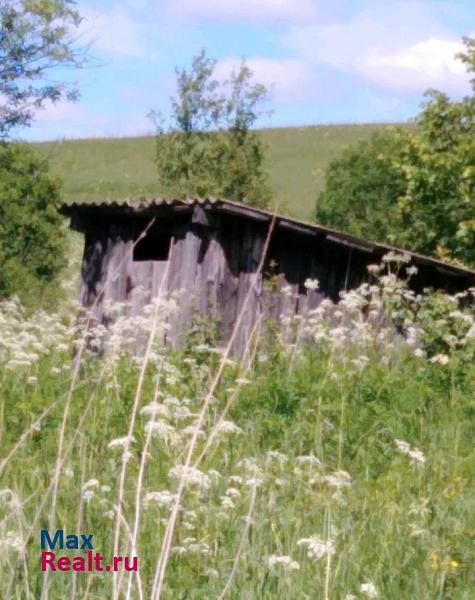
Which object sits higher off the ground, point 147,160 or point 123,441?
point 147,160

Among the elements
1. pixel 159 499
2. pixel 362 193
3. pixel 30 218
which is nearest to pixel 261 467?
pixel 159 499

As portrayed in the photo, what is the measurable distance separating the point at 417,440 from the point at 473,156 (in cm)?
1529

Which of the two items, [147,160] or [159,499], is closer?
[159,499]

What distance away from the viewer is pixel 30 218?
2791cm

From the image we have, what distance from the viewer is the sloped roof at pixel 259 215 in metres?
14.2

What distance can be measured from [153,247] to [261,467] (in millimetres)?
12436

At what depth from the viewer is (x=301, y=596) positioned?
12.6 feet

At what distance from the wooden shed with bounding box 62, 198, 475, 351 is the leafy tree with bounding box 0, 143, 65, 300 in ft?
33.5

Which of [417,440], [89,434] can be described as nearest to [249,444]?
[89,434]

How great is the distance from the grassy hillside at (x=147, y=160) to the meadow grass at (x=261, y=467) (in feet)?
170

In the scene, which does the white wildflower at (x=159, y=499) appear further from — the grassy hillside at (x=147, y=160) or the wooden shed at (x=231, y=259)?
the grassy hillside at (x=147, y=160)

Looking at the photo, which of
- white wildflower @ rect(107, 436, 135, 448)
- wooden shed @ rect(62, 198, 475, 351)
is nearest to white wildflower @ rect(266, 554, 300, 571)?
white wildflower @ rect(107, 436, 135, 448)

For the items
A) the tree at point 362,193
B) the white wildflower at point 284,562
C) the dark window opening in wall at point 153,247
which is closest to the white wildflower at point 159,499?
the white wildflower at point 284,562

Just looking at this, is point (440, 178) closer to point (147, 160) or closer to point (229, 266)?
point (229, 266)
